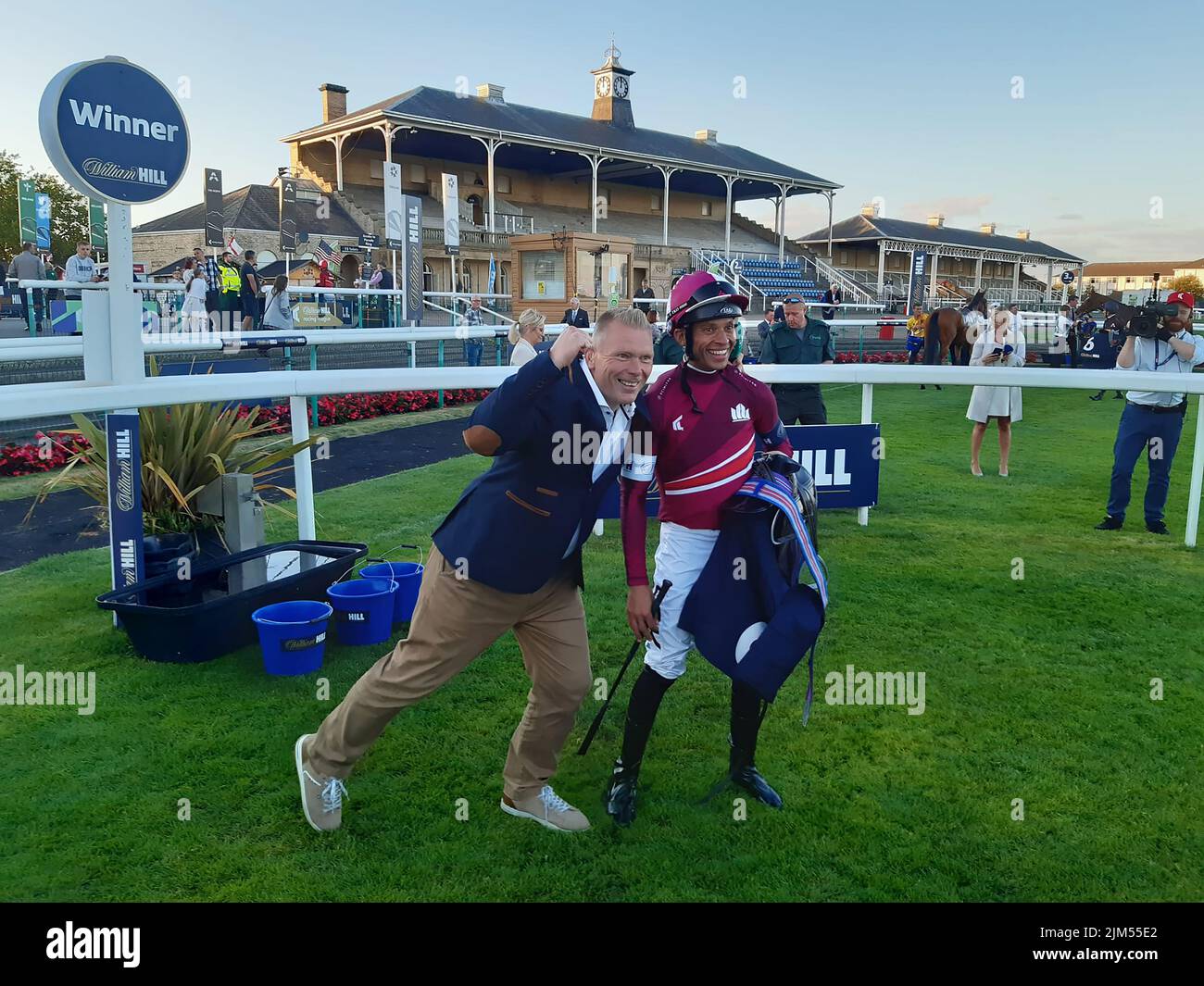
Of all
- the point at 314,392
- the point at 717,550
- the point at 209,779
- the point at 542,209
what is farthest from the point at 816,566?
the point at 542,209

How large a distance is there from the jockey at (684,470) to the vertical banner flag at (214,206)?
19642 millimetres

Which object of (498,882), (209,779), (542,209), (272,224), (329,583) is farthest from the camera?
(542,209)

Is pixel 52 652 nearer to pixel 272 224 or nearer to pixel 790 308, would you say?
pixel 790 308

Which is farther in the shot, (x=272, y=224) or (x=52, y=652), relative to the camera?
(x=272, y=224)

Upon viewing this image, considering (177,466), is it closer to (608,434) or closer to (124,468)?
(124,468)

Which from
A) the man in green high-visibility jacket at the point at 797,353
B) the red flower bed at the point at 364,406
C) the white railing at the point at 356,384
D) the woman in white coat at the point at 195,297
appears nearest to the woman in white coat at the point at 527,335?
the white railing at the point at 356,384

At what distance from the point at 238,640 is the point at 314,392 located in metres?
1.30

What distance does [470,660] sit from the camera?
3.15 m

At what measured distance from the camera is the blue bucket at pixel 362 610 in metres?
4.78

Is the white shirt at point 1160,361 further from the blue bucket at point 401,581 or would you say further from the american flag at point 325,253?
the american flag at point 325,253

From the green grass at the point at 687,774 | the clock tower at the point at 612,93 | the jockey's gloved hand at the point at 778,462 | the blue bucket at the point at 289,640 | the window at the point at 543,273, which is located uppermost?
the clock tower at the point at 612,93

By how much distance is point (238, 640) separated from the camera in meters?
4.72

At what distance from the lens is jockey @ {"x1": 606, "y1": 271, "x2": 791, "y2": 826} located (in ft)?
10.5
